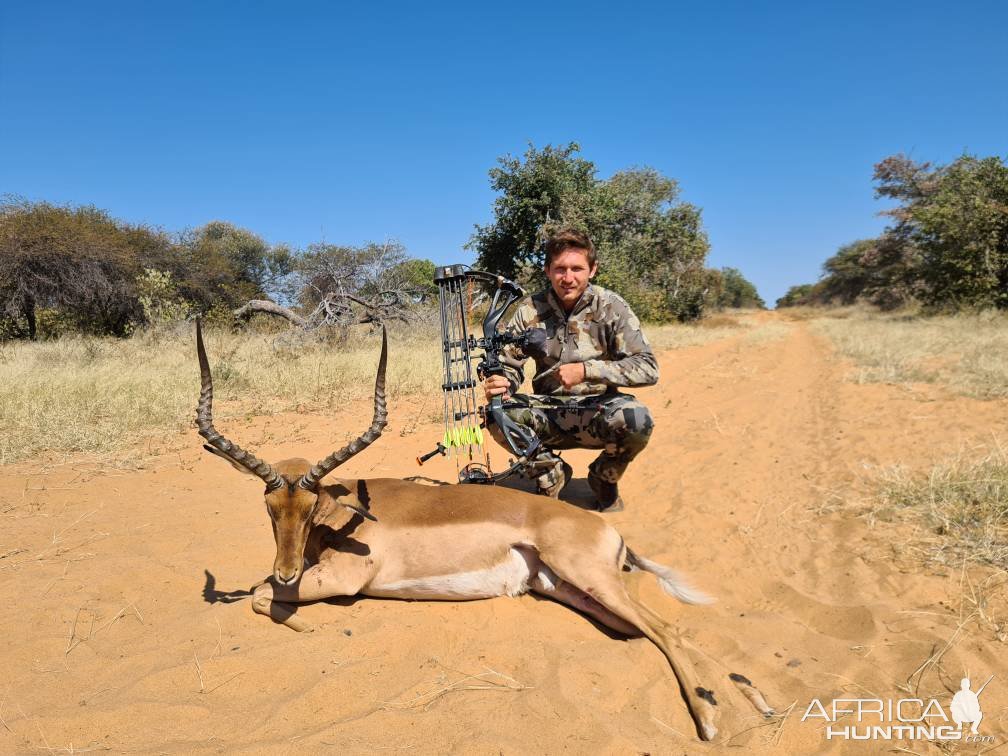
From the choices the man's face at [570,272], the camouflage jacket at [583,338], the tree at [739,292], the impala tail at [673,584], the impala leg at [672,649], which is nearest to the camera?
the impala leg at [672,649]

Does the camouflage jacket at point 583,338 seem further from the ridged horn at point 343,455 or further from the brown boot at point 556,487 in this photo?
the ridged horn at point 343,455

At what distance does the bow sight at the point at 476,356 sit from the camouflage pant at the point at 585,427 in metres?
0.22

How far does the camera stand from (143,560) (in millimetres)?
Answer: 3785

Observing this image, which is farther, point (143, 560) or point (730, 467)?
point (730, 467)

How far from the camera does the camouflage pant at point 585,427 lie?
4703 millimetres

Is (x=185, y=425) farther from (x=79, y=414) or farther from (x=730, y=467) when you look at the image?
(x=730, y=467)

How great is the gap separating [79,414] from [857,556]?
797cm

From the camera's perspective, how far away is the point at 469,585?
11.3 ft

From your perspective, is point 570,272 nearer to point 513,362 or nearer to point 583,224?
point 513,362

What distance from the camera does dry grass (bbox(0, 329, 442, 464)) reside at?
6.57 metres

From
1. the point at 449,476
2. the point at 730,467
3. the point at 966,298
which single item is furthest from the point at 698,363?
the point at 966,298

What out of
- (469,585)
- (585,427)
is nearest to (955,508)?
(585,427)

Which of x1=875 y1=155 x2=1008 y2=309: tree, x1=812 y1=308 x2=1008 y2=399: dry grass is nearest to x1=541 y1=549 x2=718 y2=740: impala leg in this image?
x1=812 y1=308 x2=1008 y2=399: dry grass

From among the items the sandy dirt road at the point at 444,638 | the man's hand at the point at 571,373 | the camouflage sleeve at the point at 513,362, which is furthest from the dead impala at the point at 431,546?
the camouflage sleeve at the point at 513,362
